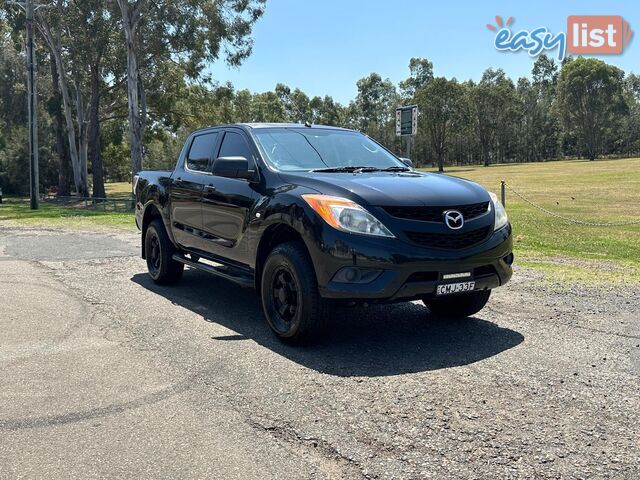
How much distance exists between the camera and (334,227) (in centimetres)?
471

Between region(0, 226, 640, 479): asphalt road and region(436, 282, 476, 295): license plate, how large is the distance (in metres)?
0.51

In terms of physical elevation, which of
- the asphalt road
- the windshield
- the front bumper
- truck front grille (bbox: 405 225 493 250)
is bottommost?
the asphalt road

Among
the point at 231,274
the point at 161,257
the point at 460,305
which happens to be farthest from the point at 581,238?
the point at 231,274

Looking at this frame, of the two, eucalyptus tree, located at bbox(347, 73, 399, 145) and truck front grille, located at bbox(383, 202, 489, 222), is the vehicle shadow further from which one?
eucalyptus tree, located at bbox(347, 73, 399, 145)

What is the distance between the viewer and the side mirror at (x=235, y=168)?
18.8ft

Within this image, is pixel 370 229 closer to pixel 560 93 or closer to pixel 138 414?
pixel 138 414

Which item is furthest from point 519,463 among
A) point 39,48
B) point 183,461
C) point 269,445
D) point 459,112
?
point 459,112

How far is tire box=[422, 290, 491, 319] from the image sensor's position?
5809 millimetres

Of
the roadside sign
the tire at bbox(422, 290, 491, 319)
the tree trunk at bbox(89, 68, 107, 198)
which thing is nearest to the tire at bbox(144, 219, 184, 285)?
the tire at bbox(422, 290, 491, 319)

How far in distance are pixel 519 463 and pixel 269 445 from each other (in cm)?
134

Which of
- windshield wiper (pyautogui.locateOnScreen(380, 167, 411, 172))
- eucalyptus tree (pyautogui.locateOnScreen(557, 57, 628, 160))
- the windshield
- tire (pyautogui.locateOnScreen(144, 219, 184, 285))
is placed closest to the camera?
the windshield

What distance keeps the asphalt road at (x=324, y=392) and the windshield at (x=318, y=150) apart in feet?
5.23

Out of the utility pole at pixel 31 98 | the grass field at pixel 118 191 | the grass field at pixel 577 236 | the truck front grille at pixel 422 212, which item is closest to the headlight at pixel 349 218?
the truck front grille at pixel 422 212

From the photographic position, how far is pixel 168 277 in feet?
25.6
